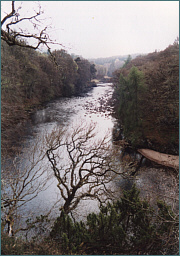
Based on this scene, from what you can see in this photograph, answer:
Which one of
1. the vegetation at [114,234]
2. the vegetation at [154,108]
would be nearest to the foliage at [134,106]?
the vegetation at [154,108]

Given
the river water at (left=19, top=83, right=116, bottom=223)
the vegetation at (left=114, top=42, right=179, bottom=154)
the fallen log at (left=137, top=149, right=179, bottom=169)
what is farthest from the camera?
the vegetation at (left=114, top=42, right=179, bottom=154)

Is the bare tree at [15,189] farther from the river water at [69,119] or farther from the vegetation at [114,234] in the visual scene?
the vegetation at [114,234]

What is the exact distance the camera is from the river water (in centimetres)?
973

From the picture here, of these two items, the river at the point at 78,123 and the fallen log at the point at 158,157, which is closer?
the river at the point at 78,123

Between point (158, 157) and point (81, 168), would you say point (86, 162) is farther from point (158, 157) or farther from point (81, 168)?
point (158, 157)

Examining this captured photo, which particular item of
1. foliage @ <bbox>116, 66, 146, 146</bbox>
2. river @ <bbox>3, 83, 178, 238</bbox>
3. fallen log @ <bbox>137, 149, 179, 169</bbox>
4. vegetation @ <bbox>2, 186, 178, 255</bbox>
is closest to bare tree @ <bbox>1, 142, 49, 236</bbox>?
river @ <bbox>3, 83, 178, 238</bbox>

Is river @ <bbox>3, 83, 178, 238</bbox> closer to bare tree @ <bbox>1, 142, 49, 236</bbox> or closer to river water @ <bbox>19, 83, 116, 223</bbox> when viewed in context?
river water @ <bbox>19, 83, 116, 223</bbox>

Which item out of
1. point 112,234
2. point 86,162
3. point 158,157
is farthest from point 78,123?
point 112,234

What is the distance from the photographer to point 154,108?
1767cm

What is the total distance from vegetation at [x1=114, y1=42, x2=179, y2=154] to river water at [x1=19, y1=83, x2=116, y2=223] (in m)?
2.47

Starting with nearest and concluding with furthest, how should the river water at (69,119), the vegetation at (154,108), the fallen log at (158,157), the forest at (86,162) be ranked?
1. the forest at (86,162)
2. the river water at (69,119)
3. the fallen log at (158,157)
4. the vegetation at (154,108)

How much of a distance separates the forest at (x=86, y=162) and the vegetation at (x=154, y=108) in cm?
8

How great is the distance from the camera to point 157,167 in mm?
14469

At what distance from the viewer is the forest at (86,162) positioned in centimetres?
592
